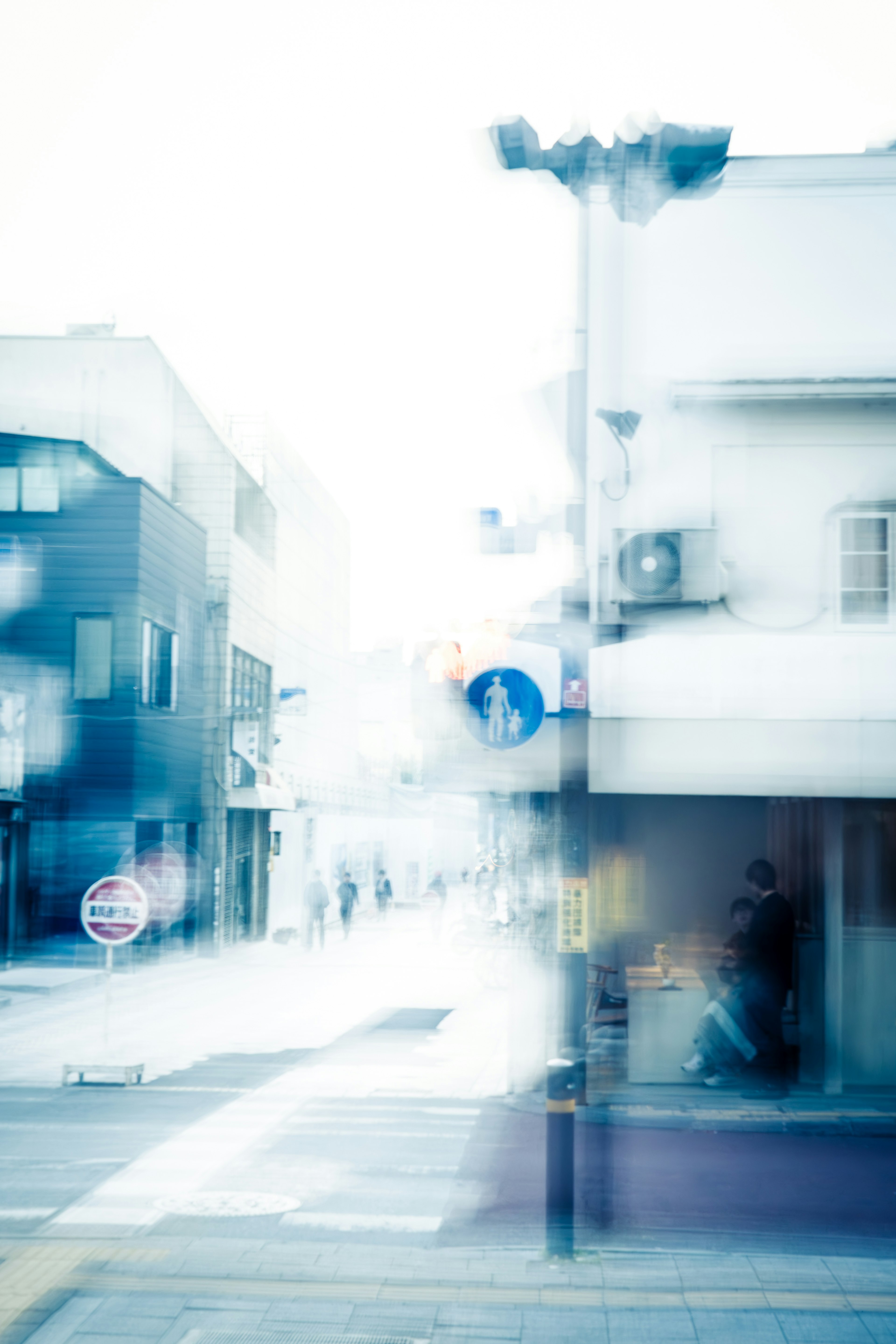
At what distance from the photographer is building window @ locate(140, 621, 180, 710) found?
2389cm

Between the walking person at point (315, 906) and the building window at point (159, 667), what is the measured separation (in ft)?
16.1

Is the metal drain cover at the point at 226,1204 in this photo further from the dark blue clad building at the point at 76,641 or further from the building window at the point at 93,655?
the building window at the point at 93,655

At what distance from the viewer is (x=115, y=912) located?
1123 cm

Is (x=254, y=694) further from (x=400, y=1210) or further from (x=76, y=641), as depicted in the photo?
(x=400, y=1210)

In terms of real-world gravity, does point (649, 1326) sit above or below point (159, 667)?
below

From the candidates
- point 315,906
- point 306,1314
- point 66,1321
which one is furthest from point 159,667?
point 306,1314

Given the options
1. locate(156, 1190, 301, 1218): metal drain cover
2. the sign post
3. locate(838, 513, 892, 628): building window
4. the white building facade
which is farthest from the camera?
the sign post

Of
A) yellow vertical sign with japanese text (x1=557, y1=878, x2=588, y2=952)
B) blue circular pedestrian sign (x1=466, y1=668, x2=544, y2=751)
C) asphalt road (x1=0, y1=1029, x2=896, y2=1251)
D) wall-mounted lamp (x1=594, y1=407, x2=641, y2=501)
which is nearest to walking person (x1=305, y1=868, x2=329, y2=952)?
asphalt road (x1=0, y1=1029, x2=896, y2=1251)

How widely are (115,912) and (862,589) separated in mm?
7609

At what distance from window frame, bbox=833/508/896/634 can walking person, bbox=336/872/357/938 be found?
1868cm

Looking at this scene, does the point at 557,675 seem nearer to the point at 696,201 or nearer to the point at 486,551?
the point at 696,201

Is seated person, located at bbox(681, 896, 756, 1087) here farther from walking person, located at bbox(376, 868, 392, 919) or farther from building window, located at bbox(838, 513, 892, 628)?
walking person, located at bbox(376, 868, 392, 919)

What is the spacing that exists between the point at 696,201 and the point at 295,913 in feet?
78.6

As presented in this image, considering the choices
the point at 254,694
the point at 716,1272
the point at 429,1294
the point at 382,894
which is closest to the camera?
the point at 429,1294
